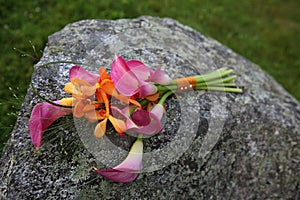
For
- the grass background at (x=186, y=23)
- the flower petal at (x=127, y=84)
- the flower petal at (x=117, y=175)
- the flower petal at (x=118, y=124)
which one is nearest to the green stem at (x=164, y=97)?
the flower petal at (x=127, y=84)

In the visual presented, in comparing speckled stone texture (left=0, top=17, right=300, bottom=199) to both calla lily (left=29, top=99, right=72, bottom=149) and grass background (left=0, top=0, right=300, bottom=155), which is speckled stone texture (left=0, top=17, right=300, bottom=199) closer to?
calla lily (left=29, top=99, right=72, bottom=149)

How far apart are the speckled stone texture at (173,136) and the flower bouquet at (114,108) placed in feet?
0.32

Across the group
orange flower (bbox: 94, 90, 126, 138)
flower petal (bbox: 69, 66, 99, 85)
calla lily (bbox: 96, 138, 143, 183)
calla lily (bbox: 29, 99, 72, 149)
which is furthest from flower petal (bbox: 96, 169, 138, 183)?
flower petal (bbox: 69, 66, 99, 85)

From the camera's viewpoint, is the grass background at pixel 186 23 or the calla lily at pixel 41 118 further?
the grass background at pixel 186 23

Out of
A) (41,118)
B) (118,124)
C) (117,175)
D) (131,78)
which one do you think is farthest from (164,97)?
(41,118)

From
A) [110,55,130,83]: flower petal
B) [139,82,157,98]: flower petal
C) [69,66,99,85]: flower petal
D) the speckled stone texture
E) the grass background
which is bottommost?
the grass background

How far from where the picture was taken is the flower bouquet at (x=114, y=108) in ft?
6.02

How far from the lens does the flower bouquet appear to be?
72.2 inches

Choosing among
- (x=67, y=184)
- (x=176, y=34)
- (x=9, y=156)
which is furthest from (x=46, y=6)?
(x=67, y=184)

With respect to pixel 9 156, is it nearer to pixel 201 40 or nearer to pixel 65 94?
pixel 65 94

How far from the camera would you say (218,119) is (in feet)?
7.48

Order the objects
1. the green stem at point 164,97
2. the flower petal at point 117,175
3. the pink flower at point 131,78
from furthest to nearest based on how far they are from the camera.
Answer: the green stem at point 164,97
the pink flower at point 131,78
the flower petal at point 117,175

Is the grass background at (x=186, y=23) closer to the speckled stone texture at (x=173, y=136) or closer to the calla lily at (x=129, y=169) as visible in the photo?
the speckled stone texture at (x=173, y=136)

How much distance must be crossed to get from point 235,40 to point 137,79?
2645 mm
